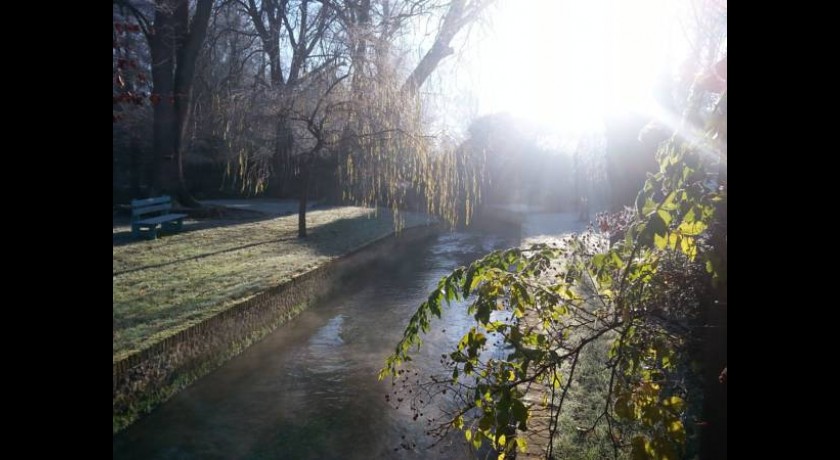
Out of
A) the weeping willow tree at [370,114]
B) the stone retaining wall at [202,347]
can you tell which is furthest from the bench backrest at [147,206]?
the stone retaining wall at [202,347]

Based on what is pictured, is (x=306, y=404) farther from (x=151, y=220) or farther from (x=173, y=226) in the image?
(x=173, y=226)

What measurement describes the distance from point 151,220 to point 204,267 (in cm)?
337

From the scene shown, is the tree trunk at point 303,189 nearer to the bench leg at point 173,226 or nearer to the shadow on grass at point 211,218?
the shadow on grass at point 211,218

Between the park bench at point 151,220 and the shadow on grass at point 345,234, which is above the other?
the park bench at point 151,220

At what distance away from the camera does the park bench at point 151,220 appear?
38.7ft

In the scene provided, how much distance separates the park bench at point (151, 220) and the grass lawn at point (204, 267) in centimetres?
29

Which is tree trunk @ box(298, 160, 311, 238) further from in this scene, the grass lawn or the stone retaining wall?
the stone retaining wall

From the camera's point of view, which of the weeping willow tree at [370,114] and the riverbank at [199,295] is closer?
the riverbank at [199,295]

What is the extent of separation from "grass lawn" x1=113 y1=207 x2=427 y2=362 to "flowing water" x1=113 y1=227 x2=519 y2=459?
710 millimetres

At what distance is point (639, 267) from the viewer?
1959 mm

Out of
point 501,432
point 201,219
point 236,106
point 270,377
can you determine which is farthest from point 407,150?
point 501,432
